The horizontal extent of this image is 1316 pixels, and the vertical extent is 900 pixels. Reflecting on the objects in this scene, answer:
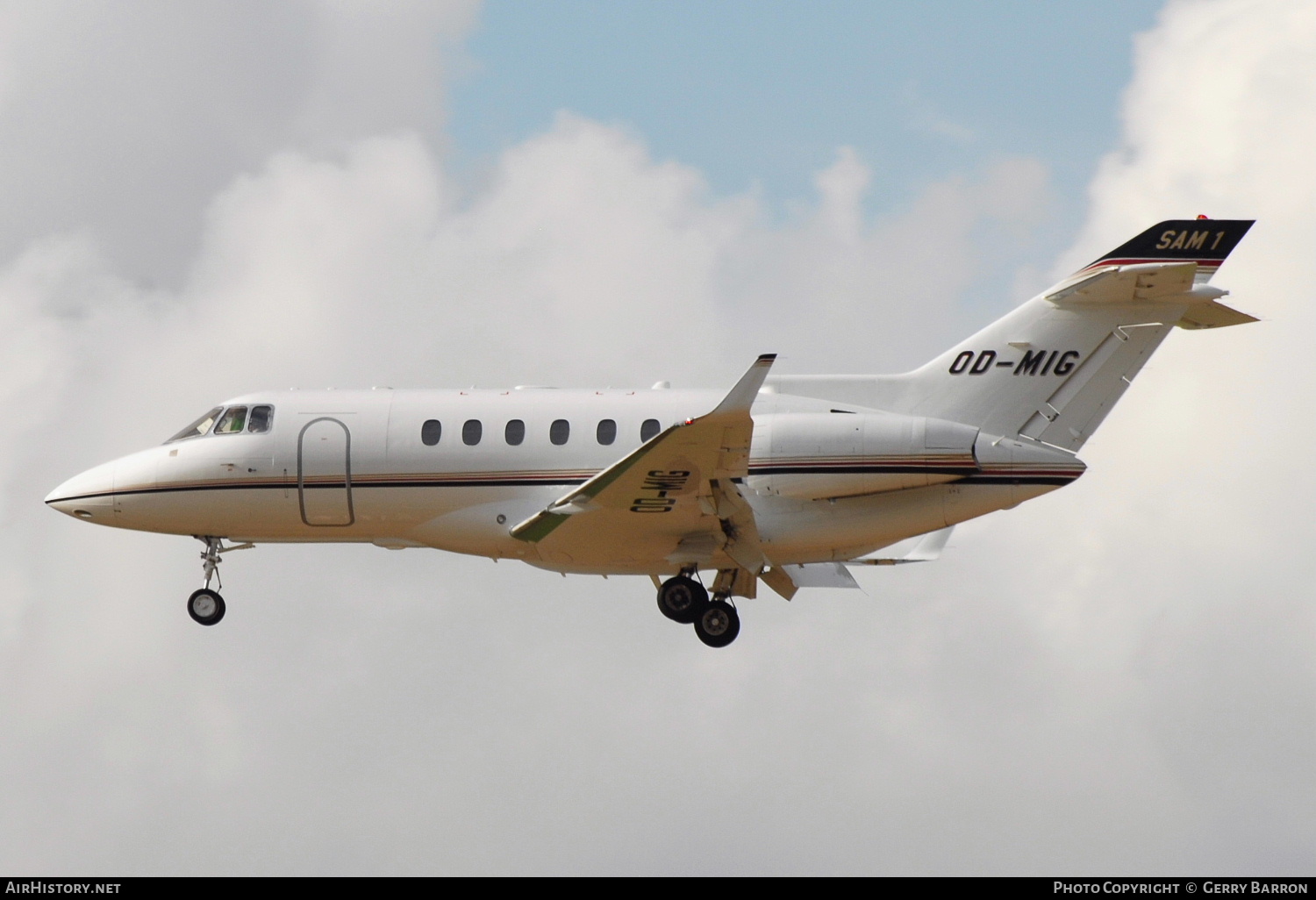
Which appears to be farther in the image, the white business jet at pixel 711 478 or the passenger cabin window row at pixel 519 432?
the passenger cabin window row at pixel 519 432

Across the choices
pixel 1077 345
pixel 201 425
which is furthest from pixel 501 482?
pixel 1077 345

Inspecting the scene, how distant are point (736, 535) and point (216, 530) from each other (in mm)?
8343

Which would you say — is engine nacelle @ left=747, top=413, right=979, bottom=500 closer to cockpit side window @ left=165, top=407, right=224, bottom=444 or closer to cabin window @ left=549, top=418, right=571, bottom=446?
cabin window @ left=549, top=418, right=571, bottom=446

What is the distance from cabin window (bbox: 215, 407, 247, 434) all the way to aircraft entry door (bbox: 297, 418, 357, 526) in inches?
44.6

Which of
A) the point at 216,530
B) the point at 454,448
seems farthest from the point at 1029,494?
the point at 216,530

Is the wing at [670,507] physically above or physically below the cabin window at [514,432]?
below

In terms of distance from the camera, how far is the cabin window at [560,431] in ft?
96.2

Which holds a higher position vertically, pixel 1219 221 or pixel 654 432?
pixel 1219 221

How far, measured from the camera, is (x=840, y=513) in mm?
28547

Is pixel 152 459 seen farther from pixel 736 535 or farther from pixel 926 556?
pixel 926 556

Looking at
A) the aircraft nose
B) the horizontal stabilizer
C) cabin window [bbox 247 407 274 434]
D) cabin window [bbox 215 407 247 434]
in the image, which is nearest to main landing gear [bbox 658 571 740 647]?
cabin window [bbox 247 407 274 434]

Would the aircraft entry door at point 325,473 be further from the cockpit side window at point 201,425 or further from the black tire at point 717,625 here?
the black tire at point 717,625

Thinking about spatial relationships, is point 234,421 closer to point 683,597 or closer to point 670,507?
point 670,507

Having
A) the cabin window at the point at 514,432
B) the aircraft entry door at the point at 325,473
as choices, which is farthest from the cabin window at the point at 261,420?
the cabin window at the point at 514,432
